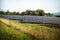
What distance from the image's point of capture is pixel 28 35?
2.10m

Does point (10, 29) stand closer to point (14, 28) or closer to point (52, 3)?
point (14, 28)

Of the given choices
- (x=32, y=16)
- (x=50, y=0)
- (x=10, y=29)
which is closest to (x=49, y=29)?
(x=32, y=16)

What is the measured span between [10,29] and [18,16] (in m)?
0.26

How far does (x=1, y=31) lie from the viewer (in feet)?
7.09

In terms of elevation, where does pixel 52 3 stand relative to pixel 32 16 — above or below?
above

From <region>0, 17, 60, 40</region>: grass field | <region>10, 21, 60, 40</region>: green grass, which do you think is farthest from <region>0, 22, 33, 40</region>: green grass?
<region>10, 21, 60, 40</region>: green grass

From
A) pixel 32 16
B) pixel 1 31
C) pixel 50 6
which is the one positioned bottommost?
pixel 1 31

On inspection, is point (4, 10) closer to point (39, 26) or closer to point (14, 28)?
point (14, 28)

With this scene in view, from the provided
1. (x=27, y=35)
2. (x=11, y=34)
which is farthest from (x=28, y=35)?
(x=11, y=34)

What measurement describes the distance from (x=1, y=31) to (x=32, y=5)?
0.68 metres

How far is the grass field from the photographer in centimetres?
206

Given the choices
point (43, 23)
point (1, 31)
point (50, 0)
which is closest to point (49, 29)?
point (43, 23)

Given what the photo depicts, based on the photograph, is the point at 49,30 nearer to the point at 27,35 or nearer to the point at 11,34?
the point at 27,35

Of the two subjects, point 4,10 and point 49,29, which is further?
point 4,10
